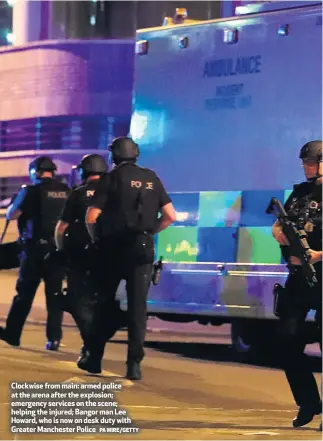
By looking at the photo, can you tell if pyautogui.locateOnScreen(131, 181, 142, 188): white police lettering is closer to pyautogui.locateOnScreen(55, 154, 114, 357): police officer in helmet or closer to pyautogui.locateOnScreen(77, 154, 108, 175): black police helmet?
pyautogui.locateOnScreen(55, 154, 114, 357): police officer in helmet

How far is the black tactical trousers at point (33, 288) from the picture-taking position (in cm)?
1017

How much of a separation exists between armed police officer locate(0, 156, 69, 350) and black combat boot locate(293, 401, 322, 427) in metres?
3.85

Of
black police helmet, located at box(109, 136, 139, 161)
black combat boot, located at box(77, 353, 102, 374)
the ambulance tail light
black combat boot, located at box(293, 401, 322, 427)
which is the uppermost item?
the ambulance tail light

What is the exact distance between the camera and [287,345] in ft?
22.0

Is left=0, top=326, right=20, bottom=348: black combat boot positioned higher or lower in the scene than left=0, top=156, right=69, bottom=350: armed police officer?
lower

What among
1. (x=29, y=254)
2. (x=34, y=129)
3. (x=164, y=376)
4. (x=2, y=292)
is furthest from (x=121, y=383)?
(x=34, y=129)

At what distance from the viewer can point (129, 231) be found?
8102mm

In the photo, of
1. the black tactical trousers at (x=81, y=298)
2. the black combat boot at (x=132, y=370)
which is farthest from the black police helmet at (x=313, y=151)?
the black tactical trousers at (x=81, y=298)

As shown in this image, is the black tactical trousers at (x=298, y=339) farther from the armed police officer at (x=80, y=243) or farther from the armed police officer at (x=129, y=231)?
the armed police officer at (x=80, y=243)

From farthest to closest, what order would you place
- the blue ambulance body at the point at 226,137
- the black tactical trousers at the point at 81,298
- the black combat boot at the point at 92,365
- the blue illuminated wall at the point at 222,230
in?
the blue illuminated wall at the point at 222,230, the blue ambulance body at the point at 226,137, the black tactical trousers at the point at 81,298, the black combat boot at the point at 92,365

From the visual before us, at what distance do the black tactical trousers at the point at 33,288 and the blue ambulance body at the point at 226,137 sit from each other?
903 mm

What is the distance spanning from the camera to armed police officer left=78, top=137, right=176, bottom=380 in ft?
26.6

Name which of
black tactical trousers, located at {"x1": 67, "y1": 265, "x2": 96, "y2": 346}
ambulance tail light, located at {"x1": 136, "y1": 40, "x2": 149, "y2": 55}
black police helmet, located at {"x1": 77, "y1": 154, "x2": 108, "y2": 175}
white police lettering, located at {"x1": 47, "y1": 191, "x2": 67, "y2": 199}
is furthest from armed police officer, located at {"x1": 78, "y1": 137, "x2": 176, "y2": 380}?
ambulance tail light, located at {"x1": 136, "y1": 40, "x2": 149, "y2": 55}

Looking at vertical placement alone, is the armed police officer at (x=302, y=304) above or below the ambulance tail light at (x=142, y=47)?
below
